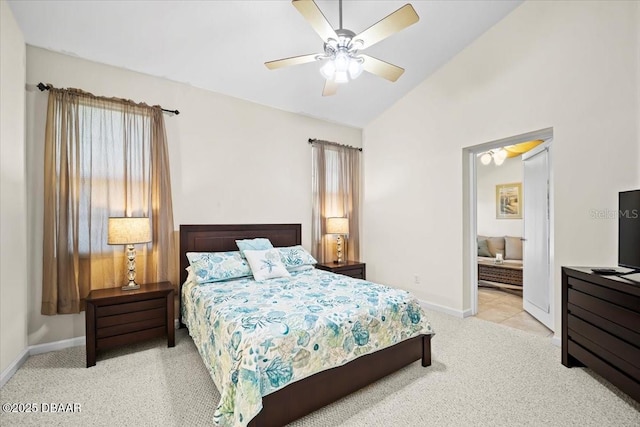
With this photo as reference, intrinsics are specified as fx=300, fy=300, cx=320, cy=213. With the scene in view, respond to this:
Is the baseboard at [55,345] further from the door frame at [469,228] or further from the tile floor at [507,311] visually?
the tile floor at [507,311]

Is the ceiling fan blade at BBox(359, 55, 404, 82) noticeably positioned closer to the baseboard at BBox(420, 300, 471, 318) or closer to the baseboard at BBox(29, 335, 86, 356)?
the baseboard at BBox(420, 300, 471, 318)

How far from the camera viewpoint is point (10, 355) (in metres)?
2.41

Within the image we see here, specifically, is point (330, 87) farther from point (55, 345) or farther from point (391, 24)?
point (55, 345)

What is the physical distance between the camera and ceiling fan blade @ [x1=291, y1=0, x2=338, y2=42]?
6.28 ft

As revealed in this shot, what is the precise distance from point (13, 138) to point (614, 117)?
16.7 ft

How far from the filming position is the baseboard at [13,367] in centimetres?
228

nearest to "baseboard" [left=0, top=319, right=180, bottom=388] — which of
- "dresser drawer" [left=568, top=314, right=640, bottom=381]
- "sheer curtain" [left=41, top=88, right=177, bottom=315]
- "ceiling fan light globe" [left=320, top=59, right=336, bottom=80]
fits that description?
"sheer curtain" [left=41, top=88, right=177, bottom=315]

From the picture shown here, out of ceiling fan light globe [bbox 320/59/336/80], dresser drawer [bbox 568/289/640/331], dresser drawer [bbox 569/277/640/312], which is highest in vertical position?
ceiling fan light globe [bbox 320/59/336/80]

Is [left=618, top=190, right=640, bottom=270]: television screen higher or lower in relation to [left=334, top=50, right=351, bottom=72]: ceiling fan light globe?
lower

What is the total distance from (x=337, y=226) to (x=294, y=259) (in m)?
1.05

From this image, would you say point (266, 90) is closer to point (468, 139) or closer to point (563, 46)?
point (468, 139)

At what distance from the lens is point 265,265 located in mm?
3264

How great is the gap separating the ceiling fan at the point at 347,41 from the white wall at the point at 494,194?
15.1ft

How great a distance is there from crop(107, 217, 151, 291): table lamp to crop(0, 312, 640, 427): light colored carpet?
76 centimetres
